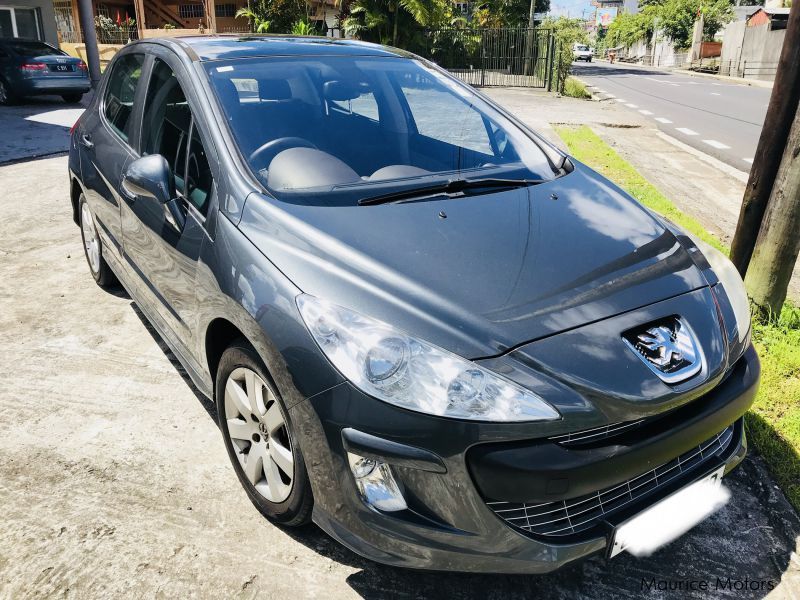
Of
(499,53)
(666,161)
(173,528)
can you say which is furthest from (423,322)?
(499,53)

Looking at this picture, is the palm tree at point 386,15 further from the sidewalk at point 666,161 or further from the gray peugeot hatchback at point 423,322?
the gray peugeot hatchback at point 423,322

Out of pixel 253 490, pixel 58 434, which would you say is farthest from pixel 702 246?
pixel 58 434

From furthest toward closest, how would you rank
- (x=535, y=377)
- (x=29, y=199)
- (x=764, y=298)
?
1. (x=29, y=199)
2. (x=764, y=298)
3. (x=535, y=377)

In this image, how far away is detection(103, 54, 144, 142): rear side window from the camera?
3.55m

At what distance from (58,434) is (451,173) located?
2.11m

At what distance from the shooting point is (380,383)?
6.11 feet

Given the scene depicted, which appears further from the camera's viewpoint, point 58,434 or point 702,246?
point 58,434

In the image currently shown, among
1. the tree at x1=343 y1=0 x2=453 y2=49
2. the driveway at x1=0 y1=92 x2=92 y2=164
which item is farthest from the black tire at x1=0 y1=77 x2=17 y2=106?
the tree at x1=343 y1=0 x2=453 y2=49

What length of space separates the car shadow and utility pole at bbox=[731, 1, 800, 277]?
1.94 metres

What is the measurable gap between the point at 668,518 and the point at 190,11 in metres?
39.0

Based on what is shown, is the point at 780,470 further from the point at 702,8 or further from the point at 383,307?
the point at 702,8

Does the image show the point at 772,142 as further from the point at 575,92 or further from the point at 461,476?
the point at 575,92

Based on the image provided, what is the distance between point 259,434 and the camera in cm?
235

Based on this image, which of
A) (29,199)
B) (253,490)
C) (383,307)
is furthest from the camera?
(29,199)
